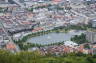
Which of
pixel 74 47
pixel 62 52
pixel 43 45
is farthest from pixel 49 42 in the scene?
pixel 62 52

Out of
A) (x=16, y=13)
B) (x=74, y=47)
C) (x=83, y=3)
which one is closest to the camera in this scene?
(x=74, y=47)

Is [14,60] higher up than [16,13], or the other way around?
[14,60]

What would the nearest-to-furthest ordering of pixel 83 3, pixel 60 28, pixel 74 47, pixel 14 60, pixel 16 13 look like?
1. pixel 14 60
2. pixel 74 47
3. pixel 60 28
4. pixel 16 13
5. pixel 83 3

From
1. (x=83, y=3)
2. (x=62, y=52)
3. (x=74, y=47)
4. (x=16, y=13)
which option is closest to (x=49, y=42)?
(x=74, y=47)

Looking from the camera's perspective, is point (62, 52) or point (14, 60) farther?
point (62, 52)

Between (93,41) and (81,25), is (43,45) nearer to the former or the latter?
(93,41)

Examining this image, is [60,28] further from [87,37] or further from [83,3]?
[83,3]
